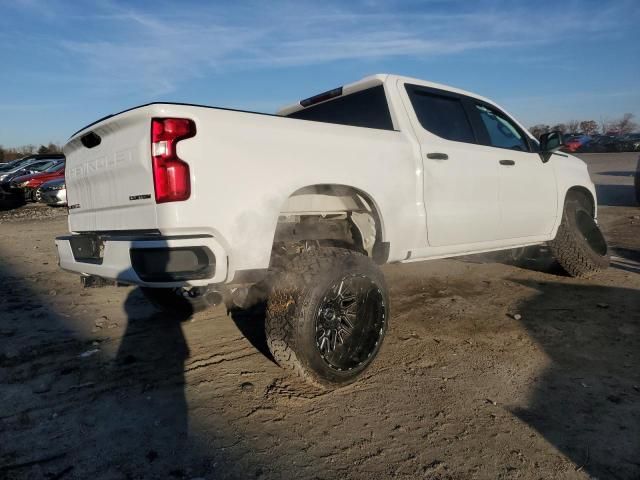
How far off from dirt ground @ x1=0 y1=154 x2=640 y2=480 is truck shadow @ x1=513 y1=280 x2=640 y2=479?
0.01 meters

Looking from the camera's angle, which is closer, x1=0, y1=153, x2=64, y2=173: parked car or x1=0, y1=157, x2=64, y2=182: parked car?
x1=0, y1=157, x2=64, y2=182: parked car

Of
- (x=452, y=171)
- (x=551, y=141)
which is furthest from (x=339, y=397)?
(x=551, y=141)

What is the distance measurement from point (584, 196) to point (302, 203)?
3833 mm

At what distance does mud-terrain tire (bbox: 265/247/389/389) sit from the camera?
101 inches

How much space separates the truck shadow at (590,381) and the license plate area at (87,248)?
259cm

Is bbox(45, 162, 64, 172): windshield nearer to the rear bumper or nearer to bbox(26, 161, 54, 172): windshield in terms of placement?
bbox(26, 161, 54, 172): windshield

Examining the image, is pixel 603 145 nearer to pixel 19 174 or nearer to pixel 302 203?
pixel 19 174

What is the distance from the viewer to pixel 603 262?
4984 millimetres

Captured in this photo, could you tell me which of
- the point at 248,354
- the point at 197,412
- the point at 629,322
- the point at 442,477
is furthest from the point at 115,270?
the point at 629,322

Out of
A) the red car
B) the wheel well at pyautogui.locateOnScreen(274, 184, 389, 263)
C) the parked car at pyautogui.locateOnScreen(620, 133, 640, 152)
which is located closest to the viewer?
the wheel well at pyautogui.locateOnScreen(274, 184, 389, 263)

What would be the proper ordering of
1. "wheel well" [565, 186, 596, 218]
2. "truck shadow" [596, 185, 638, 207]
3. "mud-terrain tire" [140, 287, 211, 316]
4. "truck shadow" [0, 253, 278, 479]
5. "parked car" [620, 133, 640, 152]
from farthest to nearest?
"parked car" [620, 133, 640, 152], "truck shadow" [596, 185, 638, 207], "wheel well" [565, 186, 596, 218], "mud-terrain tire" [140, 287, 211, 316], "truck shadow" [0, 253, 278, 479]

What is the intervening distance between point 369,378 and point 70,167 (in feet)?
8.47

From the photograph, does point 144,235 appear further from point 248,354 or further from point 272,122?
point 248,354

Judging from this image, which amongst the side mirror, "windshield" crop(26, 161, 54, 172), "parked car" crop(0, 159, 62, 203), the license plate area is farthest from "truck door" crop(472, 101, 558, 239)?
"windshield" crop(26, 161, 54, 172)
